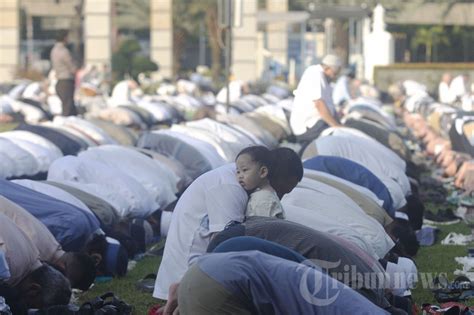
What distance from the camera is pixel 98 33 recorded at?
40.0m

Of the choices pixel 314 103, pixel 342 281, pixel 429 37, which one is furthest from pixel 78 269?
pixel 429 37

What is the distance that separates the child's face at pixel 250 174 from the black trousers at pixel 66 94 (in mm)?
14369

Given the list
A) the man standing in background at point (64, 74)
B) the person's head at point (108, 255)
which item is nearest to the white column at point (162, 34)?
the man standing in background at point (64, 74)

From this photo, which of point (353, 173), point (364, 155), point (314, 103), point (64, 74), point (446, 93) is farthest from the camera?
point (446, 93)

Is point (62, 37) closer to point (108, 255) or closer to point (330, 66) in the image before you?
point (330, 66)

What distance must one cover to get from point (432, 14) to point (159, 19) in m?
14.0

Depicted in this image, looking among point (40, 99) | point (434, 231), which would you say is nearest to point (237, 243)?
point (434, 231)

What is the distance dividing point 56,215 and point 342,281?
10.3 feet

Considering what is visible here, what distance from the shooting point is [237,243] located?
19.4 ft

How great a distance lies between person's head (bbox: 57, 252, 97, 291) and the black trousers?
13678 mm

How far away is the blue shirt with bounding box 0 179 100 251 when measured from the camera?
8.77m

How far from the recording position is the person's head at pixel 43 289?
282 inches

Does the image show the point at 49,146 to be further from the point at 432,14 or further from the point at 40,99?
the point at 432,14

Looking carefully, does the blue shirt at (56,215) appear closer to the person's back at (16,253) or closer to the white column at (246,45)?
the person's back at (16,253)
